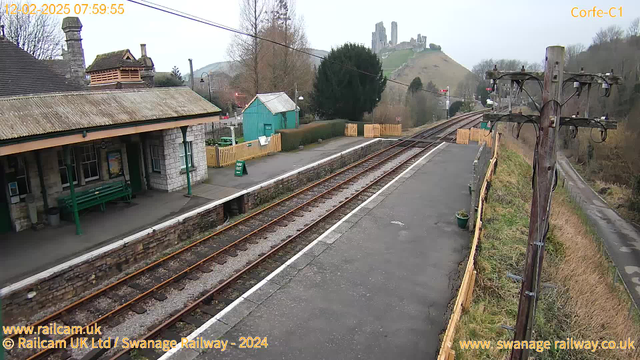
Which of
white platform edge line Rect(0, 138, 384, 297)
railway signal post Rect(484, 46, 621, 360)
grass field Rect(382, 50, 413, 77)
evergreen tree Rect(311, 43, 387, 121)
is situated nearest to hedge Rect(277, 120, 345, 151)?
evergreen tree Rect(311, 43, 387, 121)

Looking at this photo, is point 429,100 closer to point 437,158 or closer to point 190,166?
point 437,158

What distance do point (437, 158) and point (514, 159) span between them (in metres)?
5.20

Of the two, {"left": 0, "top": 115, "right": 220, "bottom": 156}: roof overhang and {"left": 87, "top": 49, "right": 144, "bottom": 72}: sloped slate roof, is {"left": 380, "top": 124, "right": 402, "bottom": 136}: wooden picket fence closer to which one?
{"left": 87, "top": 49, "right": 144, "bottom": 72}: sloped slate roof

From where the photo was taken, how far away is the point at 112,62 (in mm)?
16844

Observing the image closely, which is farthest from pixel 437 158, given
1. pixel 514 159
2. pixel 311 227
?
pixel 311 227

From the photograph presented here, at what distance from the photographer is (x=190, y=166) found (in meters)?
16.3

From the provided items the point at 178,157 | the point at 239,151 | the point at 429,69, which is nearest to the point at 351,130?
the point at 239,151

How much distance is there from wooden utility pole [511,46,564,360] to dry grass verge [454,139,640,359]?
4.84ft

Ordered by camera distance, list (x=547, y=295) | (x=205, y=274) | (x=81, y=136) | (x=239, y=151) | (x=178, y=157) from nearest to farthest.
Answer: (x=547, y=295), (x=205, y=274), (x=81, y=136), (x=178, y=157), (x=239, y=151)

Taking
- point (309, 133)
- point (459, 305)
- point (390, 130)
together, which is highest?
point (309, 133)

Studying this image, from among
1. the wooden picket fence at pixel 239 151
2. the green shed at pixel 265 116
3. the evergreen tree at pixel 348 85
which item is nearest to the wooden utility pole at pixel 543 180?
the wooden picket fence at pixel 239 151

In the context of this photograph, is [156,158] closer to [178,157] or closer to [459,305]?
[178,157]

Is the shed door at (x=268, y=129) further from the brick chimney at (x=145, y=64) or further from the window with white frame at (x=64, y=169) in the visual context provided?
the window with white frame at (x=64, y=169)

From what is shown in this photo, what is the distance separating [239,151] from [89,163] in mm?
8650
